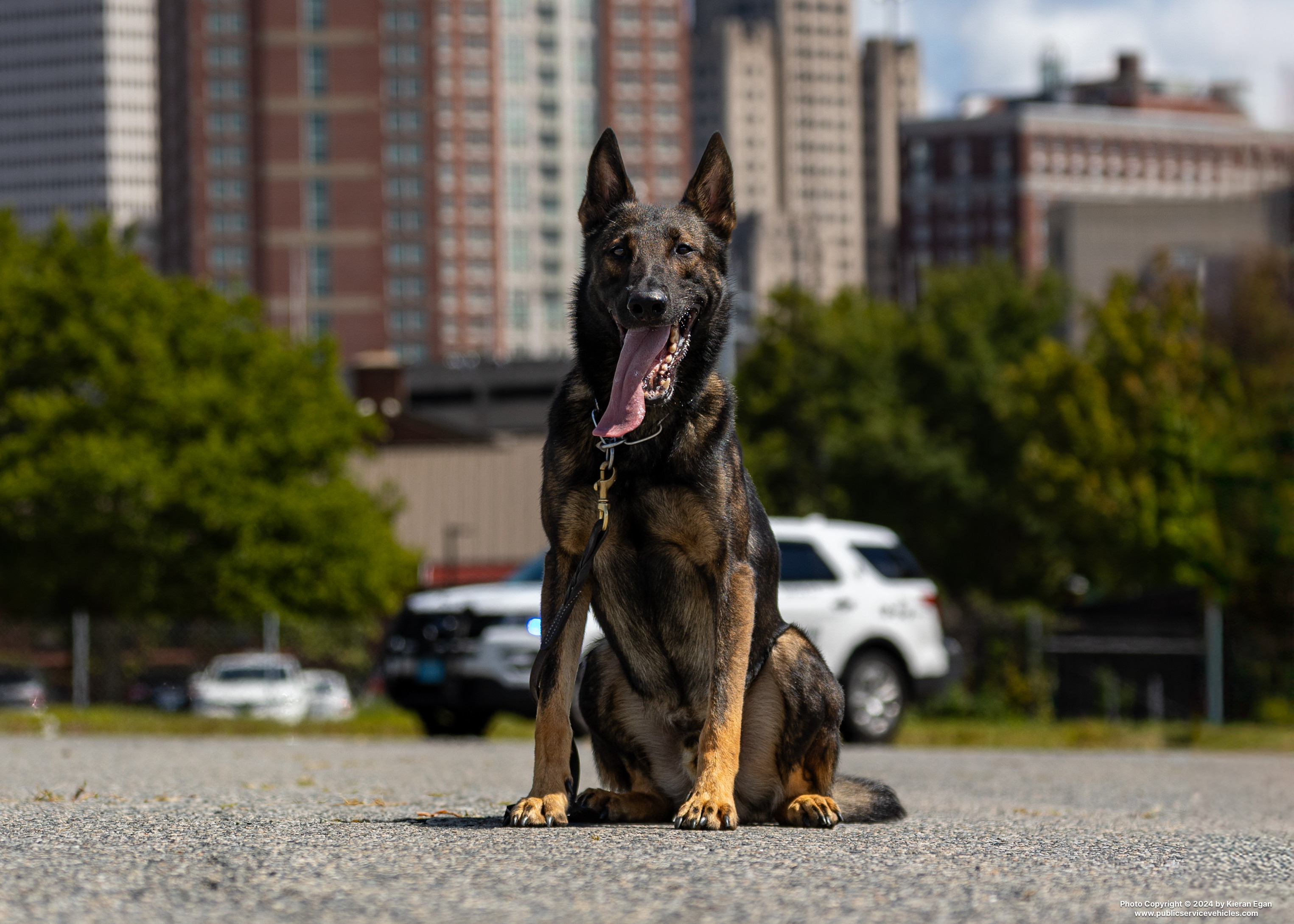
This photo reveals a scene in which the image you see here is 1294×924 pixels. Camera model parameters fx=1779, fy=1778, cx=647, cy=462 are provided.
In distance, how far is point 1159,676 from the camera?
22547 millimetres

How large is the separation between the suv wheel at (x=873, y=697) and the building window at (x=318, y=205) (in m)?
122

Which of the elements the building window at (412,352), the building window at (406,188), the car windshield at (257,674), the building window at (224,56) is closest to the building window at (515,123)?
the building window at (406,188)

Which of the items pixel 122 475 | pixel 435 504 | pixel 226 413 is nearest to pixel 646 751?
pixel 122 475

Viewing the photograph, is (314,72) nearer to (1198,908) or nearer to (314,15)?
(314,15)

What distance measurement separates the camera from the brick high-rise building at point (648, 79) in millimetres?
149375

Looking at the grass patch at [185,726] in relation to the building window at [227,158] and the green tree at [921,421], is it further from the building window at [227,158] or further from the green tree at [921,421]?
the building window at [227,158]

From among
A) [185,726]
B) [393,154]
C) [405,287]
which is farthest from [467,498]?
[393,154]

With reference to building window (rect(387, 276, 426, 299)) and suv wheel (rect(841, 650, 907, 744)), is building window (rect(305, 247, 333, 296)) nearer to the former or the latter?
building window (rect(387, 276, 426, 299))

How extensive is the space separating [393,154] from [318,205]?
289 inches

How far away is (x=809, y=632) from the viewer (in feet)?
50.8

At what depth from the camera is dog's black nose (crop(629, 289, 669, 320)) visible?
5.55 m

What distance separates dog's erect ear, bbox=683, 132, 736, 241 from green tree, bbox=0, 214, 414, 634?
27248mm

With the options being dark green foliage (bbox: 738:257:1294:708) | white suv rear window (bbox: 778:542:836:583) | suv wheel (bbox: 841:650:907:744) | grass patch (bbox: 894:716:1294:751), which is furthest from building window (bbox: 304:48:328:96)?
suv wheel (bbox: 841:650:907:744)

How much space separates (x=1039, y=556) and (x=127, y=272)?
85.9 feet
